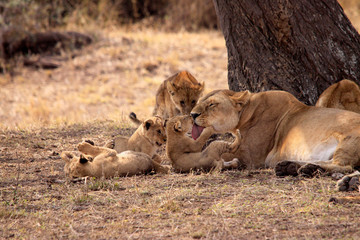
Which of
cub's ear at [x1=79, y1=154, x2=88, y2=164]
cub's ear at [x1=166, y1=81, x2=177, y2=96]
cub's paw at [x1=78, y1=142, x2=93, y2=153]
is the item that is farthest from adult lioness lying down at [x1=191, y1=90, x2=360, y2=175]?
cub's ear at [x1=166, y1=81, x2=177, y2=96]

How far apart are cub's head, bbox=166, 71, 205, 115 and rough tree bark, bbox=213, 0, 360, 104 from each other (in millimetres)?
1507

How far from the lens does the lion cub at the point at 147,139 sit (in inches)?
231

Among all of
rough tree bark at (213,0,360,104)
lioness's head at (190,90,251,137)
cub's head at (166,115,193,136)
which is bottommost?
cub's head at (166,115,193,136)

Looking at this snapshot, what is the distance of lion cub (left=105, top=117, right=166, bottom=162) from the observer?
5.88 meters

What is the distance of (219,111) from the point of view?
5.51 meters

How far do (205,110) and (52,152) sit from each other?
85.9 inches

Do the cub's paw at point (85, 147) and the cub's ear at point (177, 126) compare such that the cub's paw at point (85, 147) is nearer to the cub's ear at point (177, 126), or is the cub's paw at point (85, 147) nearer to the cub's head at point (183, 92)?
the cub's ear at point (177, 126)

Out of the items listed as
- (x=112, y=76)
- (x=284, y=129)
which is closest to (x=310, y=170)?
(x=284, y=129)

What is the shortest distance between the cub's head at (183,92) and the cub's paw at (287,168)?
3.00 meters

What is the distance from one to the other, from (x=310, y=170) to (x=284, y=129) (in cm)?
82

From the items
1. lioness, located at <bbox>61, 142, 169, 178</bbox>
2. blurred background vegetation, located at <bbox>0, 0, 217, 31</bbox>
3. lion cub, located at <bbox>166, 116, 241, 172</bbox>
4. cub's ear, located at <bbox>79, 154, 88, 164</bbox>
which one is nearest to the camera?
cub's ear, located at <bbox>79, 154, 88, 164</bbox>

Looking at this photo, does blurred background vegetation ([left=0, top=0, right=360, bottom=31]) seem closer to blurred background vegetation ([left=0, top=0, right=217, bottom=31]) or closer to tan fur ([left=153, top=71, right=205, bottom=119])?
blurred background vegetation ([left=0, top=0, right=217, bottom=31])

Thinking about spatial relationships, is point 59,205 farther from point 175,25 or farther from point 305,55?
point 175,25

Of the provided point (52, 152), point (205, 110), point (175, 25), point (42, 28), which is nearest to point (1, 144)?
point (52, 152)
